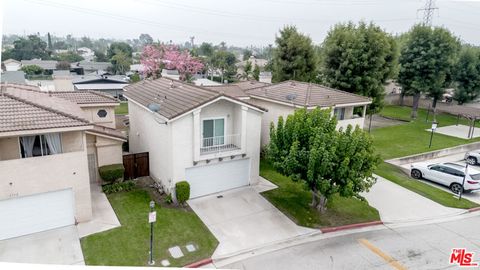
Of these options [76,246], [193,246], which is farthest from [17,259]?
[193,246]

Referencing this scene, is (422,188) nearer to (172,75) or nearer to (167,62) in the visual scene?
(172,75)

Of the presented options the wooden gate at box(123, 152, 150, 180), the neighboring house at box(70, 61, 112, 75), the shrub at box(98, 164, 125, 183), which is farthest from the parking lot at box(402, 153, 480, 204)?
the neighboring house at box(70, 61, 112, 75)

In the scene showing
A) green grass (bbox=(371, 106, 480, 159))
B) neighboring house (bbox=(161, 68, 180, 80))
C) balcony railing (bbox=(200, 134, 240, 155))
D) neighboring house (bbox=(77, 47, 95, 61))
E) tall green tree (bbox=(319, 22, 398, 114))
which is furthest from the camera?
neighboring house (bbox=(77, 47, 95, 61))

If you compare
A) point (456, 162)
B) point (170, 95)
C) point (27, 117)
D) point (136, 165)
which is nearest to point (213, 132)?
point (170, 95)

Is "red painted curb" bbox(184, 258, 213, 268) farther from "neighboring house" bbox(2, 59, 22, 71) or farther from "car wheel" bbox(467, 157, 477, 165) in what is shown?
"neighboring house" bbox(2, 59, 22, 71)

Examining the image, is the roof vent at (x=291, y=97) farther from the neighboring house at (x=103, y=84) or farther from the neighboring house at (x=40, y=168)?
the neighboring house at (x=103, y=84)

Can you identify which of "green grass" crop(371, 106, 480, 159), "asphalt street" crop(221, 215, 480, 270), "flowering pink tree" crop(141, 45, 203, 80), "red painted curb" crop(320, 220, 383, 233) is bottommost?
"asphalt street" crop(221, 215, 480, 270)

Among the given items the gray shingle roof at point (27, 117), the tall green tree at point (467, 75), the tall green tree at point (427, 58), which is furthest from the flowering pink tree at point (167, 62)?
the gray shingle roof at point (27, 117)
